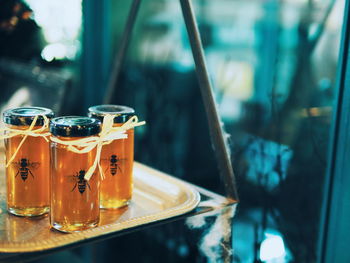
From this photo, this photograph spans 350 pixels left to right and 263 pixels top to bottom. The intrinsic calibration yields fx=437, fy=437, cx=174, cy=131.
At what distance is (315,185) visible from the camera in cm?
126

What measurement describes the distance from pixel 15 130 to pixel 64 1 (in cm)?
122

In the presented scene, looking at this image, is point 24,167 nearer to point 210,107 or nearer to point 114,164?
point 114,164

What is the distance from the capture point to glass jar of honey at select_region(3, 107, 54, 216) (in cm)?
83

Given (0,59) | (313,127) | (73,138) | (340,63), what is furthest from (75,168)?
(0,59)

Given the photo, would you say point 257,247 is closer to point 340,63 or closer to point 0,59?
point 340,63

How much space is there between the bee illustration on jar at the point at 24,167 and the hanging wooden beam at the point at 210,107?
15.8 inches

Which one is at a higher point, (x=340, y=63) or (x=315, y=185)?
(x=340, y=63)

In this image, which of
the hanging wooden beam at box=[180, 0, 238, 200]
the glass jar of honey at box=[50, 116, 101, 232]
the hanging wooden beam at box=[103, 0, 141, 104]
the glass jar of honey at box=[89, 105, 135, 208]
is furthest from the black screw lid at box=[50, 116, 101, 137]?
the hanging wooden beam at box=[103, 0, 141, 104]

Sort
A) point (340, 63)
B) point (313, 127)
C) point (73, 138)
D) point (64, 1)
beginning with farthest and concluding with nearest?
1. point (64, 1)
2. point (313, 127)
3. point (340, 63)
4. point (73, 138)

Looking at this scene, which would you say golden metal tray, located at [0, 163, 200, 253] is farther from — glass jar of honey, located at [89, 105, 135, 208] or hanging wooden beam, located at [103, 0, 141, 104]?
hanging wooden beam, located at [103, 0, 141, 104]

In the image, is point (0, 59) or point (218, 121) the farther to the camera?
point (0, 59)

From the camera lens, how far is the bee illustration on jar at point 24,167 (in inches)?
33.2

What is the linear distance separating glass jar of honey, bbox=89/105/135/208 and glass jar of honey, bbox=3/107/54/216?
0.37 feet

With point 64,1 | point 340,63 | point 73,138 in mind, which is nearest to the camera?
point 73,138
